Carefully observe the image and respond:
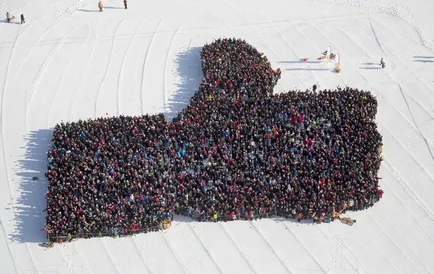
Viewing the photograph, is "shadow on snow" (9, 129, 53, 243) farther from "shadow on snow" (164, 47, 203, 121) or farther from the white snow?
"shadow on snow" (164, 47, 203, 121)

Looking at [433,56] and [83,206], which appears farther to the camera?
[433,56]

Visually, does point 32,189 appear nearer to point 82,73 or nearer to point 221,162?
point 82,73

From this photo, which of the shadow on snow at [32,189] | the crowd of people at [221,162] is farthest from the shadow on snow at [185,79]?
the shadow on snow at [32,189]

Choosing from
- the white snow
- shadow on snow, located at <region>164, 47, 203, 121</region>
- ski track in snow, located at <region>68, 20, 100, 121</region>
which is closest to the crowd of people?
the white snow

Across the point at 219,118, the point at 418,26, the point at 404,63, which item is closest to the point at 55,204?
the point at 219,118

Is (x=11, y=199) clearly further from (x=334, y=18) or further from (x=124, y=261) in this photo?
(x=334, y=18)

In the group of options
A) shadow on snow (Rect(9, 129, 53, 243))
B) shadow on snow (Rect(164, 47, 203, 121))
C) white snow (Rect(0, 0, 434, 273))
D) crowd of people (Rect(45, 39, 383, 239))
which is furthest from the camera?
shadow on snow (Rect(164, 47, 203, 121))

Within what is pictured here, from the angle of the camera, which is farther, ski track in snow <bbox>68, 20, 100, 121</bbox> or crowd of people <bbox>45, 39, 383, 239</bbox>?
ski track in snow <bbox>68, 20, 100, 121</bbox>
